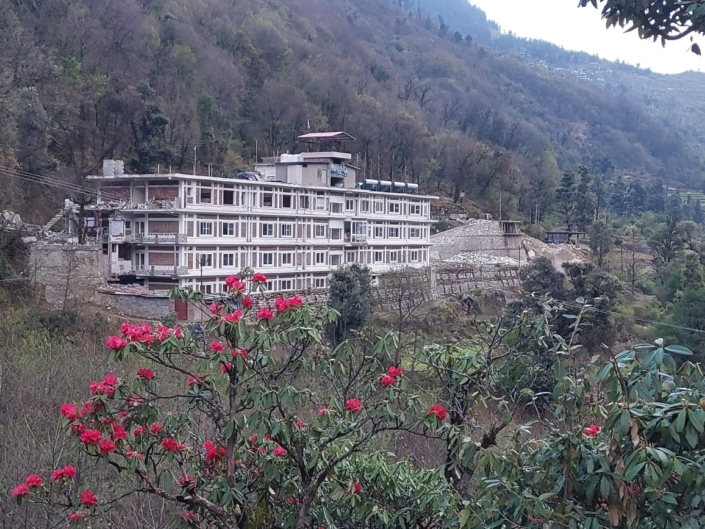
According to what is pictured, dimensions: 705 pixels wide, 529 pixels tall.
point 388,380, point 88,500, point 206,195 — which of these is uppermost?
point 206,195

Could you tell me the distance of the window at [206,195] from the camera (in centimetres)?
2145

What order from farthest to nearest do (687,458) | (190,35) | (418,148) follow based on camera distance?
1. (418,148)
2. (190,35)
3. (687,458)

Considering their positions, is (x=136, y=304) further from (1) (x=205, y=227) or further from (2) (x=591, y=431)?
(2) (x=591, y=431)

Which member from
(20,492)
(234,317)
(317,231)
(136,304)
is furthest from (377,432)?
(317,231)

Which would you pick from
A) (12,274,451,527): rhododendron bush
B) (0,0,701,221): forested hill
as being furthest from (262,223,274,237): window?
(12,274,451,527): rhododendron bush

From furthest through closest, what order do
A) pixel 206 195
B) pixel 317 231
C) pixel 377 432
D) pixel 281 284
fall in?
1. pixel 317 231
2. pixel 281 284
3. pixel 206 195
4. pixel 377 432

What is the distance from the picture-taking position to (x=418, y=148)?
42594mm

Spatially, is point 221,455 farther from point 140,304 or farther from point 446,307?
point 446,307

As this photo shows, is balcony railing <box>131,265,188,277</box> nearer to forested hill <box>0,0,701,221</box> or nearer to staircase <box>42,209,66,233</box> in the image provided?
staircase <box>42,209,66,233</box>

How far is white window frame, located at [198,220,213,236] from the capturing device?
69.7ft

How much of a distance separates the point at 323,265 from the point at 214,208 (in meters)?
5.83

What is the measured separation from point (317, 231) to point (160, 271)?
6659mm

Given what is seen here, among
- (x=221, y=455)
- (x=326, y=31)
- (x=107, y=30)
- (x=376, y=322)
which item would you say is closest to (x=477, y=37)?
(x=326, y=31)

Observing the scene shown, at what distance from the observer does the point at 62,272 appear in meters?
19.7
